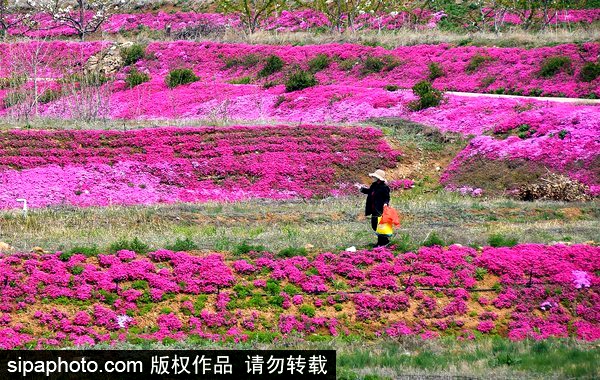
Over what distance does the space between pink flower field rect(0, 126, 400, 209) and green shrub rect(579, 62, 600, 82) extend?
13095 millimetres

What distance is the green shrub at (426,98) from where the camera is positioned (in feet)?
138

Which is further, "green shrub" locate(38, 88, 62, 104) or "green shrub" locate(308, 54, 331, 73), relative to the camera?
"green shrub" locate(308, 54, 331, 73)

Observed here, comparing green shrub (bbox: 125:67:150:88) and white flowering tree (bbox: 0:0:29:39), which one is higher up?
green shrub (bbox: 125:67:150:88)

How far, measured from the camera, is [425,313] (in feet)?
63.6

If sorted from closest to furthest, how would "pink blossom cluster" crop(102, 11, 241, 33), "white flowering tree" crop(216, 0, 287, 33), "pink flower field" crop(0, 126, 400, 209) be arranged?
"pink flower field" crop(0, 126, 400, 209)
"white flowering tree" crop(216, 0, 287, 33)
"pink blossom cluster" crop(102, 11, 241, 33)

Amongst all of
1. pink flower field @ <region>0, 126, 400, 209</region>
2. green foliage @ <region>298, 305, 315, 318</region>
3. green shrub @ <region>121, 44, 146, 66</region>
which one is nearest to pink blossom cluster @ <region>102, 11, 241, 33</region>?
green shrub @ <region>121, 44, 146, 66</region>

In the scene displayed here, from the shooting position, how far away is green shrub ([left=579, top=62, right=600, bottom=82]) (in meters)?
44.2

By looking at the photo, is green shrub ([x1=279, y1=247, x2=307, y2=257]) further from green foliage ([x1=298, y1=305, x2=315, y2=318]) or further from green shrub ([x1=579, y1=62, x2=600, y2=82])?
green shrub ([x1=579, y1=62, x2=600, y2=82])

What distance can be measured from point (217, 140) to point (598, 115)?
1468 centimetres

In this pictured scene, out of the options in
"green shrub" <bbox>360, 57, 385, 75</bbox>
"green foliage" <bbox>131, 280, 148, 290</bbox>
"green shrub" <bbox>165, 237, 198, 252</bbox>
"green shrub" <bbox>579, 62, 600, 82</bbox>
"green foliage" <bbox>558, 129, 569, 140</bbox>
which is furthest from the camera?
"green shrub" <bbox>360, 57, 385, 75</bbox>

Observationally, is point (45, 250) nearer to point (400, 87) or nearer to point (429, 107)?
point (429, 107)

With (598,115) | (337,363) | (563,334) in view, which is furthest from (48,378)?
(598,115)

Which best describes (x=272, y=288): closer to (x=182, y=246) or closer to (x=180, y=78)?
(x=182, y=246)

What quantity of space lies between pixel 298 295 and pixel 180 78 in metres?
37.0
